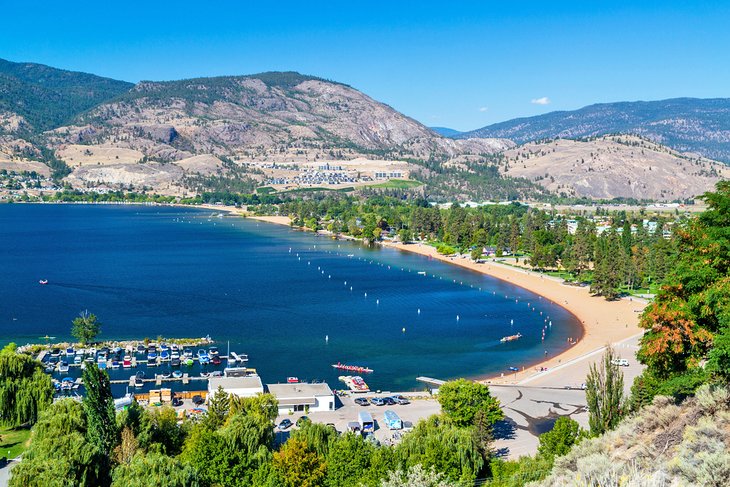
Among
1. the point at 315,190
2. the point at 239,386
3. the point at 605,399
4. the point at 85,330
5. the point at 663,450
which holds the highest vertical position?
the point at 315,190

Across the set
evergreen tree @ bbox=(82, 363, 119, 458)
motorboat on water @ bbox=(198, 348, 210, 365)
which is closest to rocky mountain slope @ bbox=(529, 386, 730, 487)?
evergreen tree @ bbox=(82, 363, 119, 458)

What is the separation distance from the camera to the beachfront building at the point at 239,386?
3347 centimetres

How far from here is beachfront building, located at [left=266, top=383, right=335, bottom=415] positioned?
32625 millimetres

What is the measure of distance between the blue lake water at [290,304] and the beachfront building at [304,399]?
4599 millimetres

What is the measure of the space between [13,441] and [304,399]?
40.7ft

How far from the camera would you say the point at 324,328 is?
5181cm

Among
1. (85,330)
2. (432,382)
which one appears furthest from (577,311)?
(85,330)

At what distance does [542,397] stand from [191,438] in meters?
18.6

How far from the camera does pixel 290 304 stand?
59656 millimetres

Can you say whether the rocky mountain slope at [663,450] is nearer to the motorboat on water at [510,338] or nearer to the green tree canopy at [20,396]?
the green tree canopy at [20,396]

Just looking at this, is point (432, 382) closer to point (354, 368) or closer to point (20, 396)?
point (354, 368)

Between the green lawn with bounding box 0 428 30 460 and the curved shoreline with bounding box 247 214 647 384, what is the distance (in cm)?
2349

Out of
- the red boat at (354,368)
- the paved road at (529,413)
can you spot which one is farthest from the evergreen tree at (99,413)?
the red boat at (354,368)

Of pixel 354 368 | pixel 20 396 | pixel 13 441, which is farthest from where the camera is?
pixel 354 368
